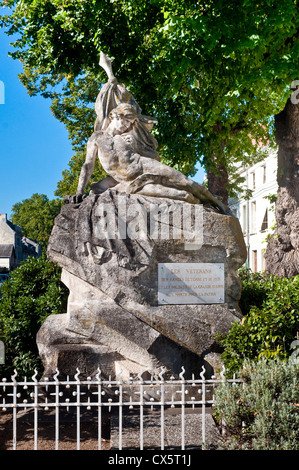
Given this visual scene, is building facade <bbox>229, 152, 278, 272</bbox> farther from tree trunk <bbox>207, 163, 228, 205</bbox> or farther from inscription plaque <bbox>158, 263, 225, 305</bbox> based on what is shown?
inscription plaque <bbox>158, 263, 225, 305</bbox>

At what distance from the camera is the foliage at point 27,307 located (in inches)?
271

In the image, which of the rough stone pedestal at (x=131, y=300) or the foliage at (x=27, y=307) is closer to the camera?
the rough stone pedestal at (x=131, y=300)

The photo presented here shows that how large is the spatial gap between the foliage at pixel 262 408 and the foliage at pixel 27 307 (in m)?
3.57

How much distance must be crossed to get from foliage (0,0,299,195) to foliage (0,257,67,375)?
5.18 metres

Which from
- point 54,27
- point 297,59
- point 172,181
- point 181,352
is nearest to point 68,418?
point 181,352


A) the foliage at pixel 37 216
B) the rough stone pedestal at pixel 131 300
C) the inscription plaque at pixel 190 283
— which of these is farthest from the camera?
the foliage at pixel 37 216

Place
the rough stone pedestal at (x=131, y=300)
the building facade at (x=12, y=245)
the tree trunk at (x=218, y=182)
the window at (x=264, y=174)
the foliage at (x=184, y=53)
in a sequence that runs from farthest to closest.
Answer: the building facade at (x=12, y=245)
the window at (x=264, y=174)
the tree trunk at (x=218, y=182)
the foliage at (x=184, y=53)
the rough stone pedestal at (x=131, y=300)

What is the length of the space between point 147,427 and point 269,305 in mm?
2122

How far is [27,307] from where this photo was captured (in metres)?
7.62

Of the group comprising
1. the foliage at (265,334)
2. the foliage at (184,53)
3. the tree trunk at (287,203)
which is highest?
the foliage at (184,53)

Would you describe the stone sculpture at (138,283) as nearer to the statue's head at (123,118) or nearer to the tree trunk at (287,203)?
the statue's head at (123,118)

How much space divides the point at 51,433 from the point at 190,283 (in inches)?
96.8

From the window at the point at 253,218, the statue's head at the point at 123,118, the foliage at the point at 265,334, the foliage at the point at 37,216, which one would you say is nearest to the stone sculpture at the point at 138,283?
the foliage at the point at 265,334

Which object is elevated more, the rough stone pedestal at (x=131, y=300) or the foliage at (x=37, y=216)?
the foliage at (x=37, y=216)
